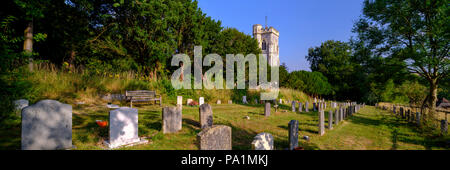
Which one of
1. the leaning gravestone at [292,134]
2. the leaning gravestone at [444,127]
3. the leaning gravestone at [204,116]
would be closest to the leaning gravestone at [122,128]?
the leaning gravestone at [204,116]

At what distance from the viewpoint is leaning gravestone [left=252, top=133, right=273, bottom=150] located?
12.1 feet

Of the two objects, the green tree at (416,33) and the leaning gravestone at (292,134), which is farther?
the green tree at (416,33)

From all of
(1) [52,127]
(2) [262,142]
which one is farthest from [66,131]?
(2) [262,142]

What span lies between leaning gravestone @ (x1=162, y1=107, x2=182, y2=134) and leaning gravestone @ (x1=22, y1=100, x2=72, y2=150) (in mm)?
2243

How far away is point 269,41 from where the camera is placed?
212 ft

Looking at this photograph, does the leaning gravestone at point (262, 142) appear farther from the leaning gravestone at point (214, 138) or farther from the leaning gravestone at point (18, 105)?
the leaning gravestone at point (18, 105)

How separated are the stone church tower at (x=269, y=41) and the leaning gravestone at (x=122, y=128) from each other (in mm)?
61344

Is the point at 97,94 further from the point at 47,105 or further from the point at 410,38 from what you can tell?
the point at 410,38

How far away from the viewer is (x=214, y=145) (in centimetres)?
385

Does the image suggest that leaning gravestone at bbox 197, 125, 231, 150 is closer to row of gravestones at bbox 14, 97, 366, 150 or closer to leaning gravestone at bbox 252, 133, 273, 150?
row of gravestones at bbox 14, 97, 366, 150

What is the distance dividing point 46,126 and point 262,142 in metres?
4.39

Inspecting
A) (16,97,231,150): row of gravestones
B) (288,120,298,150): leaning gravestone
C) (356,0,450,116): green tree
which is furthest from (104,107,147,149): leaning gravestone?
(356,0,450,116): green tree

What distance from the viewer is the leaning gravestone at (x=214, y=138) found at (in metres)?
3.62

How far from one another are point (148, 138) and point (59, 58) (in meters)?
14.5
